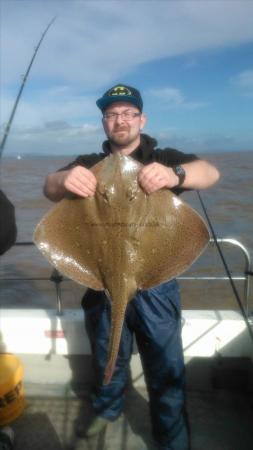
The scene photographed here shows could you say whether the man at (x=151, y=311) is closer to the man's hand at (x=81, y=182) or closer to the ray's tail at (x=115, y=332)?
the man's hand at (x=81, y=182)

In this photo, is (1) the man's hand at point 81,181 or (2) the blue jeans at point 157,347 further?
(2) the blue jeans at point 157,347

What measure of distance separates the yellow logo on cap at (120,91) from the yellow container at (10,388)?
2.49 m

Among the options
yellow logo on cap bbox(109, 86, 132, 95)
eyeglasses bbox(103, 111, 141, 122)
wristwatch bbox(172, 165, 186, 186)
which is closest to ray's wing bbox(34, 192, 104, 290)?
wristwatch bbox(172, 165, 186, 186)

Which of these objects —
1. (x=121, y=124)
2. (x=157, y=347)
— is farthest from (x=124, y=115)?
(x=157, y=347)

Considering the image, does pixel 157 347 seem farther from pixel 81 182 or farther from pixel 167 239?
pixel 81 182

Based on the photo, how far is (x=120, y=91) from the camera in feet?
9.71

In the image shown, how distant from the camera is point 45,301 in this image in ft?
30.9

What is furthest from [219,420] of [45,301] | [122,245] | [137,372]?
[45,301]

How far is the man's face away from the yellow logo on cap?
0.23 feet

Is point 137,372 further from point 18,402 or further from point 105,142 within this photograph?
point 105,142

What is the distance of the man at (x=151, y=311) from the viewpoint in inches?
115

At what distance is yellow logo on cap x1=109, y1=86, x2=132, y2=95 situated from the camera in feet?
9.67

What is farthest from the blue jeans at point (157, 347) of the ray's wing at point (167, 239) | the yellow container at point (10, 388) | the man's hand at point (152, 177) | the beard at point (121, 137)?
the beard at point (121, 137)

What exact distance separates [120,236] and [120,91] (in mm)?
1190
